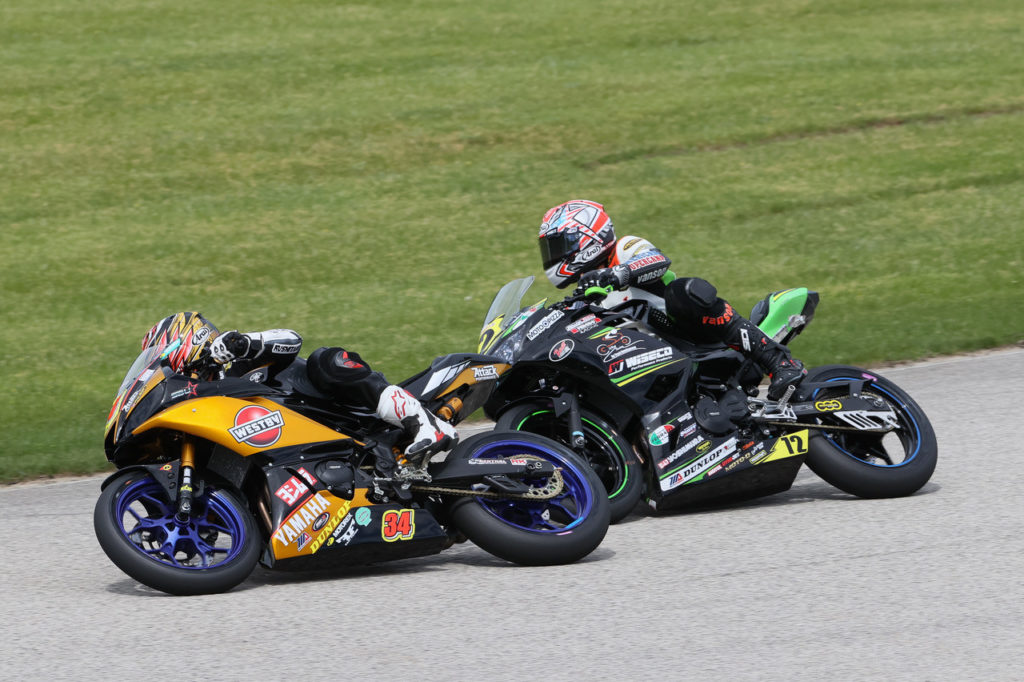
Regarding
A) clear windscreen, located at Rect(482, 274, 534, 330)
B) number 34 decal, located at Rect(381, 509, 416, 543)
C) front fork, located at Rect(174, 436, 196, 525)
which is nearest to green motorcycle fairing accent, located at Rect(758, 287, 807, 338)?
clear windscreen, located at Rect(482, 274, 534, 330)

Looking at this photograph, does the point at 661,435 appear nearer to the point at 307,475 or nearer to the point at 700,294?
the point at 700,294

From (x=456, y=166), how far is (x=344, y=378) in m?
11.5

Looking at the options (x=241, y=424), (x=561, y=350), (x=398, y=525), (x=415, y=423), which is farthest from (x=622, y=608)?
(x=241, y=424)

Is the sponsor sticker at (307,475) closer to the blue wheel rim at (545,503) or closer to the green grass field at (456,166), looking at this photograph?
the blue wheel rim at (545,503)

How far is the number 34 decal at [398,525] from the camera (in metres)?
6.13

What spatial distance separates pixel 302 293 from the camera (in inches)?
532

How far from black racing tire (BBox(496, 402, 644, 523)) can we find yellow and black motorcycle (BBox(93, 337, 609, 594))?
583mm

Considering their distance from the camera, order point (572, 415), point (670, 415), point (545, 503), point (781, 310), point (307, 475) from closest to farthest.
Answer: point (307, 475) < point (545, 503) < point (572, 415) < point (670, 415) < point (781, 310)

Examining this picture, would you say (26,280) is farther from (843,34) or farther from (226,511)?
(843,34)

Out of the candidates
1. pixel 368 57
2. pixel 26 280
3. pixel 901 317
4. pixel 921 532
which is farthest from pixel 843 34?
pixel 921 532

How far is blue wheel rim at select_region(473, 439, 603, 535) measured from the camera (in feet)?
20.5

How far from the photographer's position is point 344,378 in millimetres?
6172

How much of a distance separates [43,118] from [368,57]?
16.8 feet

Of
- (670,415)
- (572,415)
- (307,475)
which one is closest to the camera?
(307,475)
